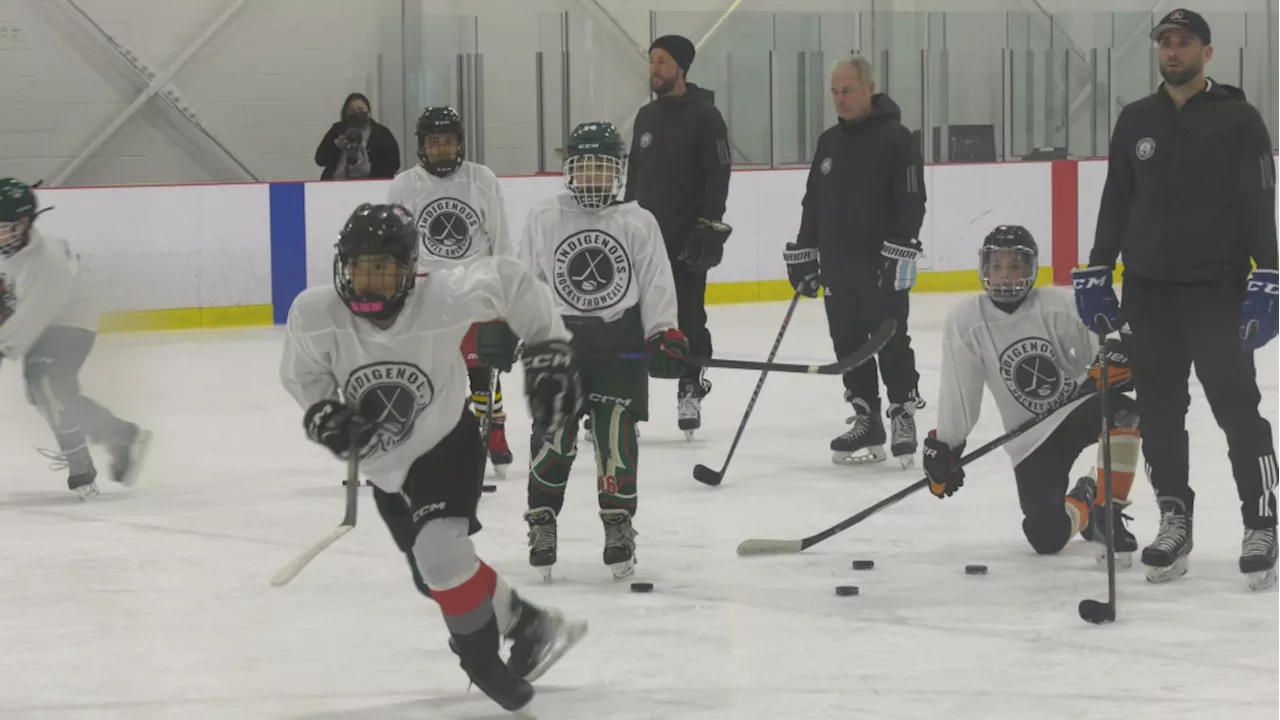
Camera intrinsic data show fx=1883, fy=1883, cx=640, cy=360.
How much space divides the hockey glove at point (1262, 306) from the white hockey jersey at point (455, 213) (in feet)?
7.59

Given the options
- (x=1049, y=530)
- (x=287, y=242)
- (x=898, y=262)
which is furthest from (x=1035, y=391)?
(x=287, y=242)

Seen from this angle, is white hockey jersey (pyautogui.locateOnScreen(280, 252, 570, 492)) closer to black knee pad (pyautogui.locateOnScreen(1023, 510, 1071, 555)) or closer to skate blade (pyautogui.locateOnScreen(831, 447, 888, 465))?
black knee pad (pyautogui.locateOnScreen(1023, 510, 1071, 555))

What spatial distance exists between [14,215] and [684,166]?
2181 millimetres

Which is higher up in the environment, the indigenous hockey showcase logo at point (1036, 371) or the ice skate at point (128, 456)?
the indigenous hockey showcase logo at point (1036, 371)

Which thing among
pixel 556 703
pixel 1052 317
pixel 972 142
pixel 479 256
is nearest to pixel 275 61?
pixel 972 142

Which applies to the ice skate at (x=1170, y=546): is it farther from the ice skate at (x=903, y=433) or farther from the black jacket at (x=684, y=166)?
the black jacket at (x=684, y=166)

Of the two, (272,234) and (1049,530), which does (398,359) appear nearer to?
(1049,530)

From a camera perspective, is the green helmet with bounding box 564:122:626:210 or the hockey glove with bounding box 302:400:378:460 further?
the green helmet with bounding box 564:122:626:210

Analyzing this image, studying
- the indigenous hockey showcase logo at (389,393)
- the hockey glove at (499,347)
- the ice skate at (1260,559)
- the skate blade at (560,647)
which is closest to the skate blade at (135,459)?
the hockey glove at (499,347)

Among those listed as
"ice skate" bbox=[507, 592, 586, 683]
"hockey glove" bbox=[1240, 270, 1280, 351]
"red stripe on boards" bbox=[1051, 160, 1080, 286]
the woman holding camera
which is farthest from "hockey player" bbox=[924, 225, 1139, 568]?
"red stripe on boards" bbox=[1051, 160, 1080, 286]

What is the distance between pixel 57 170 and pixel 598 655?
7751 mm

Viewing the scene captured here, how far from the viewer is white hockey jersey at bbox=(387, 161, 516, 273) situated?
5.42 m

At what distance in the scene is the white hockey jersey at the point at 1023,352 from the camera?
4223mm

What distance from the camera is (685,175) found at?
6.24 meters
